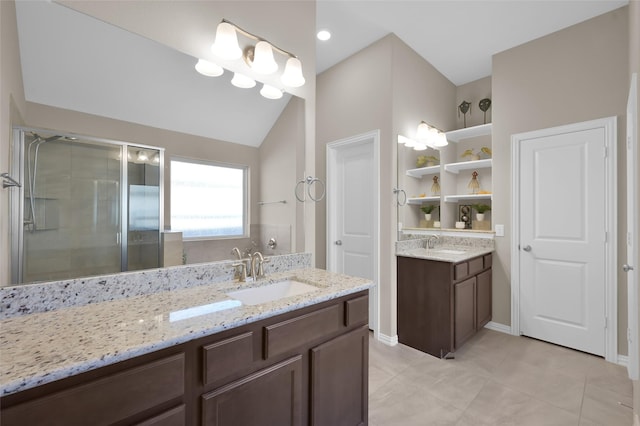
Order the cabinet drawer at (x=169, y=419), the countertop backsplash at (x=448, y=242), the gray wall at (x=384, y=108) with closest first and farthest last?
1. the cabinet drawer at (x=169, y=419)
2. the gray wall at (x=384, y=108)
3. the countertop backsplash at (x=448, y=242)

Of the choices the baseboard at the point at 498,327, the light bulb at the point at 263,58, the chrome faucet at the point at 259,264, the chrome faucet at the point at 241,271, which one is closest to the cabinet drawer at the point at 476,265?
the baseboard at the point at 498,327

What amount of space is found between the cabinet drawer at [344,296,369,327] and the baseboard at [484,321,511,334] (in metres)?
2.37

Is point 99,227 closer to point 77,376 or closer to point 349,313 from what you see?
point 77,376

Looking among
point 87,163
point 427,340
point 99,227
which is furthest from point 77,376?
point 427,340

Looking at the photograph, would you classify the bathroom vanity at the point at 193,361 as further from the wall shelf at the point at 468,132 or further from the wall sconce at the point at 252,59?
the wall shelf at the point at 468,132

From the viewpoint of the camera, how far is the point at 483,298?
2977mm

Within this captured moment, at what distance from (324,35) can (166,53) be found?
73.7 inches

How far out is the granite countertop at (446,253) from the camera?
2577 mm

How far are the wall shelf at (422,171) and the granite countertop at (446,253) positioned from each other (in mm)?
848

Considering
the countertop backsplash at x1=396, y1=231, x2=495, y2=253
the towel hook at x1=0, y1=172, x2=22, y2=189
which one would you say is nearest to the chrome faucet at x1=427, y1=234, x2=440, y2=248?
the countertop backsplash at x1=396, y1=231, x2=495, y2=253

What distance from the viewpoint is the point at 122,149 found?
1346 millimetres

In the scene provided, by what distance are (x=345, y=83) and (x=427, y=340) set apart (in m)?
2.89

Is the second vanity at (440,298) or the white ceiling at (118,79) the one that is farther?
the second vanity at (440,298)

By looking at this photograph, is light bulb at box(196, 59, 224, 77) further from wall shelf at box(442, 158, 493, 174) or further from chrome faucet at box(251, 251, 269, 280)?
wall shelf at box(442, 158, 493, 174)
